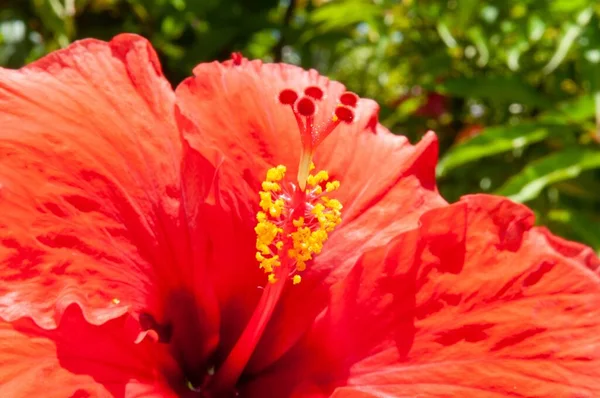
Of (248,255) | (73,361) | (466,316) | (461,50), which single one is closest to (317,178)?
(248,255)

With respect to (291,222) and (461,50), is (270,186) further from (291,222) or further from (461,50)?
(461,50)

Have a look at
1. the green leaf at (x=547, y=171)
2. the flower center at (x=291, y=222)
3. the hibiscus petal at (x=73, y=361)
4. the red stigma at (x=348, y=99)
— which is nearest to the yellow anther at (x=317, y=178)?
the flower center at (x=291, y=222)

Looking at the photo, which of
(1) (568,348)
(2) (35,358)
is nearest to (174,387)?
(2) (35,358)

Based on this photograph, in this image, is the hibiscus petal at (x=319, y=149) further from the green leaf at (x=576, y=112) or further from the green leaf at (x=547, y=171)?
the green leaf at (x=576, y=112)

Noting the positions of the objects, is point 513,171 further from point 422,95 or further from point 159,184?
point 159,184

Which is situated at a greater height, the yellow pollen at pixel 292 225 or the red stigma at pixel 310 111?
the red stigma at pixel 310 111

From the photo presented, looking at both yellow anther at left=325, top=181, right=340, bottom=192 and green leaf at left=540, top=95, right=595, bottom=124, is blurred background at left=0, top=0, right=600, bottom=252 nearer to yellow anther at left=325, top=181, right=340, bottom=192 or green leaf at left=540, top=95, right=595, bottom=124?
green leaf at left=540, top=95, right=595, bottom=124
